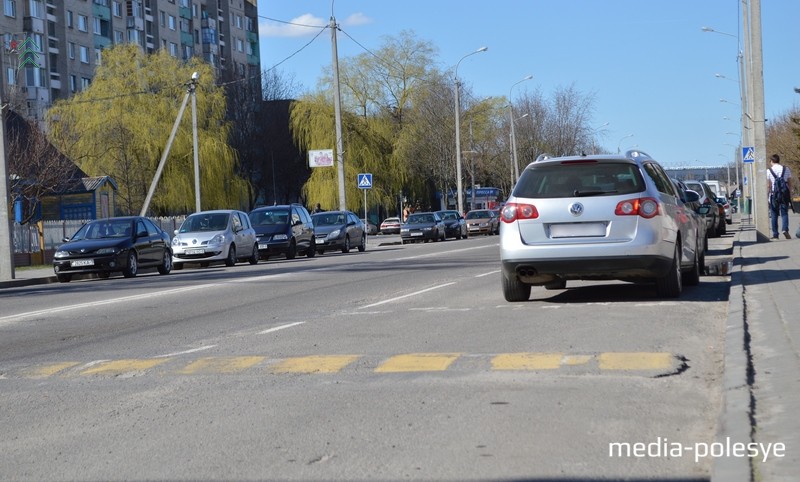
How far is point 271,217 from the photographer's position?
38.2m

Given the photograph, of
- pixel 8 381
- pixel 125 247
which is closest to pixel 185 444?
pixel 8 381

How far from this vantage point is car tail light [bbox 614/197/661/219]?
513 inches

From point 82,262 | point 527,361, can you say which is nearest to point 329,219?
point 82,262

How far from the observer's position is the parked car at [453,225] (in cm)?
5744

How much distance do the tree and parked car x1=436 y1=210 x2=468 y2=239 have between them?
1754 cm

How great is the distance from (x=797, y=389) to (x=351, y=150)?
6317 centimetres

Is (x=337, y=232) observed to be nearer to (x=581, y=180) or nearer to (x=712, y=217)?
(x=712, y=217)

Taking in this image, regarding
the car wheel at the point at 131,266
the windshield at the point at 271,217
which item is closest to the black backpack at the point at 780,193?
the car wheel at the point at 131,266

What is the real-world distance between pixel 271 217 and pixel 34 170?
55.0ft

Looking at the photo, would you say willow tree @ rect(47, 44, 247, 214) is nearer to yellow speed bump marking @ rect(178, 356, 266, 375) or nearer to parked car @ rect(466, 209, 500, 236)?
parked car @ rect(466, 209, 500, 236)

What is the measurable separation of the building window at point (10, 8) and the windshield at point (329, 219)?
40311 mm

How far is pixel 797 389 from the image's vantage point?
684 cm

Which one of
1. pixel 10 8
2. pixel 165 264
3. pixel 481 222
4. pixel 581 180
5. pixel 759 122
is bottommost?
pixel 481 222

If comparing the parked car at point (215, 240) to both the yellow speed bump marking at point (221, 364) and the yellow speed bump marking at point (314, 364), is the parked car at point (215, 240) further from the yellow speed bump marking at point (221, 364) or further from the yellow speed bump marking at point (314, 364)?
the yellow speed bump marking at point (314, 364)
